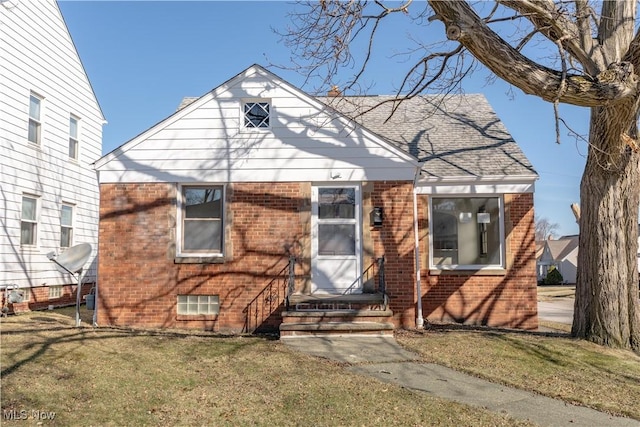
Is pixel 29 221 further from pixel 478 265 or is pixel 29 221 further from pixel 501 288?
pixel 501 288

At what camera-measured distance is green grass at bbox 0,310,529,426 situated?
4.99 m

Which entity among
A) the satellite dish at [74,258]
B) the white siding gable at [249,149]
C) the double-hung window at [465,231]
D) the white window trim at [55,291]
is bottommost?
the white window trim at [55,291]

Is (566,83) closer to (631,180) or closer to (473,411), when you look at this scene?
(631,180)

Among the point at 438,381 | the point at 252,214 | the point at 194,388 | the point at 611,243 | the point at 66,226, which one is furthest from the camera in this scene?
the point at 66,226

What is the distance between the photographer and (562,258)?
55.1 m

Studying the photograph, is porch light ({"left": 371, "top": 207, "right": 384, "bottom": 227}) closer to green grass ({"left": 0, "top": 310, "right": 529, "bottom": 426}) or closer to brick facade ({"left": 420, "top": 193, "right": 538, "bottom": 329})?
brick facade ({"left": 420, "top": 193, "right": 538, "bottom": 329})

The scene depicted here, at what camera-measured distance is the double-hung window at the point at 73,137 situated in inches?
607

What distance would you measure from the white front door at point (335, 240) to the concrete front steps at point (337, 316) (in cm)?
45

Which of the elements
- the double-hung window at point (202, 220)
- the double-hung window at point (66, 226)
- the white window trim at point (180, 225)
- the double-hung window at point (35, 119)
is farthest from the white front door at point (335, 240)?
the double-hung window at point (66, 226)

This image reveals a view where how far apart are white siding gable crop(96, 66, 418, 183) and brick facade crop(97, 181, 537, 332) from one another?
0.98 feet

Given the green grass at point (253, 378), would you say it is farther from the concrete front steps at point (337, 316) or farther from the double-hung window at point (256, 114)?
the double-hung window at point (256, 114)

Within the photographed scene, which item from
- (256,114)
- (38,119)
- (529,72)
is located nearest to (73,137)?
(38,119)

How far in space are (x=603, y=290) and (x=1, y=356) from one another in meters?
9.46

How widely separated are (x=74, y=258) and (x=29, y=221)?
13.1ft
